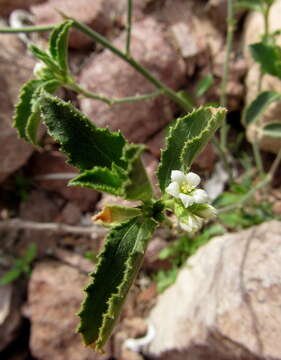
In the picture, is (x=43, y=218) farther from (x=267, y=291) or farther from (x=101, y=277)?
(x=101, y=277)

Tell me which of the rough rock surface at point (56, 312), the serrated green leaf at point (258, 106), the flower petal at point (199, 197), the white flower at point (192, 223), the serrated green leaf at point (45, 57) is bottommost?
the rough rock surface at point (56, 312)

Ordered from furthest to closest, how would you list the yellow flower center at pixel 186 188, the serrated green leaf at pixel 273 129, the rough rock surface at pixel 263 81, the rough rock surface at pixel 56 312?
the rough rock surface at pixel 56 312 < the rough rock surface at pixel 263 81 < the serrated green leaf at pixel 273 129 < the yellow flower center at pixel 186 188

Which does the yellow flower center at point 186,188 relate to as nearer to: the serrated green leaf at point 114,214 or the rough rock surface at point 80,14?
the serrated green leaf at point 114,214

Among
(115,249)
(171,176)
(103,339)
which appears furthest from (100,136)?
(103,339)

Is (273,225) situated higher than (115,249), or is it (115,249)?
(115,249)

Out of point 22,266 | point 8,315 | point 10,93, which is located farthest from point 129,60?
point 8,315

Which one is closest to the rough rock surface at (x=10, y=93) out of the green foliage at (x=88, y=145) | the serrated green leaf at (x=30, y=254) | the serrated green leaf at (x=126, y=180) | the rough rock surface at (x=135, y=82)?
the rough rock surface at (x=135, y=82)

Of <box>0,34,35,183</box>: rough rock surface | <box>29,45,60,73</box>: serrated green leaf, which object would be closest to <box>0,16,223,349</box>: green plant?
<box>29,45,60,73</box>: serrated green leaf
